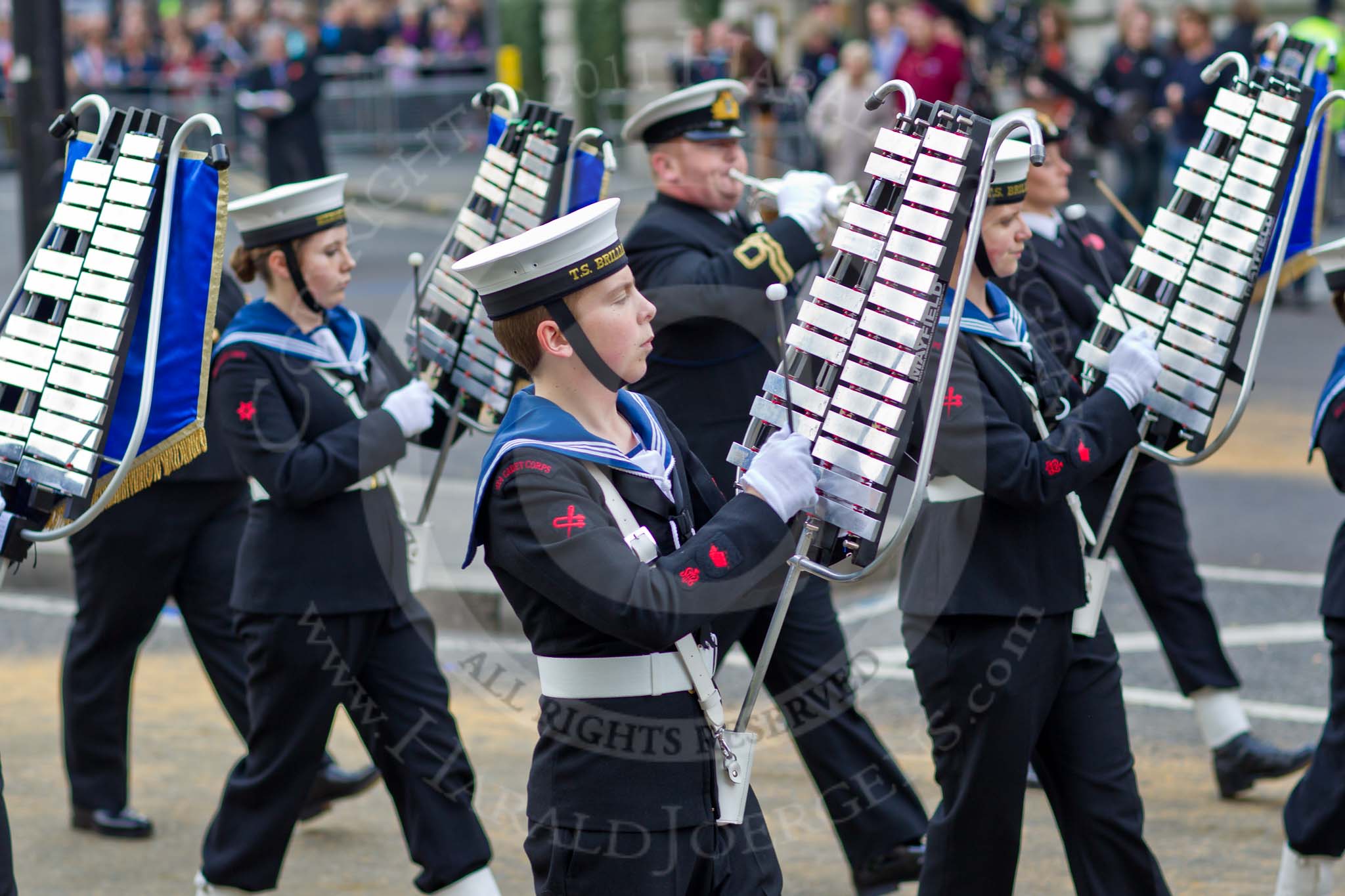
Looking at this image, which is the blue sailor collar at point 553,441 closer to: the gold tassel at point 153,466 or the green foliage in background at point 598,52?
the gold tassel at point 153,466

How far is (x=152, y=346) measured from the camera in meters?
3.68

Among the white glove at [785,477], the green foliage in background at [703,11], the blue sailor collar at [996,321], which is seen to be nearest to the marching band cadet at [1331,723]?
the blue sailor collar at [996,321]

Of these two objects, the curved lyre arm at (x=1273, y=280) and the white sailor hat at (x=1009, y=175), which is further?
the curved lyre arm at (x=1273, y=280)

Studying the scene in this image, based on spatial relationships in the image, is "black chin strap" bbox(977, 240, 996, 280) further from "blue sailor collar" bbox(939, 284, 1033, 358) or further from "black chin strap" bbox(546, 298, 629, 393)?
"black chin strap" bbox(546, 298, 629, 393)

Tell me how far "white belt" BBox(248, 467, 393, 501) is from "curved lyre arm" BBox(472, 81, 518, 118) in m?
1.05

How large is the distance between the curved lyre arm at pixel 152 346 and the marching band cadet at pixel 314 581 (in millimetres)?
690

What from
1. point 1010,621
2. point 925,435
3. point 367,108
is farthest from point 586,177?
point 367,108

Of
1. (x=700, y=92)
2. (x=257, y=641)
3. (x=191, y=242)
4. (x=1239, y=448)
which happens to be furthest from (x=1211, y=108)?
(x=1239, y=448)

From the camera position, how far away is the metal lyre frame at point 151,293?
11.9 feet

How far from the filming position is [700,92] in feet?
17.0

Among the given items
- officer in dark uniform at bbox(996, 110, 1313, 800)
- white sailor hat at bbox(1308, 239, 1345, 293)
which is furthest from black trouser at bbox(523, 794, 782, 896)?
officer in dark uniform at bbox(996, 110, 1313, 800)

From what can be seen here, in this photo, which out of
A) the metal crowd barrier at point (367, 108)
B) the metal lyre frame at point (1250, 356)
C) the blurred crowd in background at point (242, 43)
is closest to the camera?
the metal lyre frame at point (1250, 356)

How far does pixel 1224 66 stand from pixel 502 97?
197 centimetres

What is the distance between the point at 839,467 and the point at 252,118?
21128 millimetres
